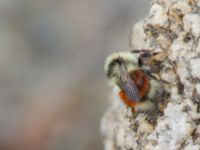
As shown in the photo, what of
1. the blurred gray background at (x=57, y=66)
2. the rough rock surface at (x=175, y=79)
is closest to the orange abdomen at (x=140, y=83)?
the rough rock surface at (x=175, y=79)

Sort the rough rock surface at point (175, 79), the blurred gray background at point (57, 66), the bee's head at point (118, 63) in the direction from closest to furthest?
the rough rock surface at point (175, 79), the bee's head at point (118, 63), the blurred gray background at point (57, 66)

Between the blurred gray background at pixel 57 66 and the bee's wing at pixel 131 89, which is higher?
the blurred gray background at pixel 57 66

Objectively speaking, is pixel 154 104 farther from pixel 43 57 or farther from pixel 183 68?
pixel 43 57

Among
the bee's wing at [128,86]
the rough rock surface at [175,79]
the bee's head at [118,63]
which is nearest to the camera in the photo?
the rough rock surface at [175,79]

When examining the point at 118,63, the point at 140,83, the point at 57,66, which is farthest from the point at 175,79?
the point at 57,66

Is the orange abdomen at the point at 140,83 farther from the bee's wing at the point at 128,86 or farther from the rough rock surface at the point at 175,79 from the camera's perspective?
the rough rock surface at the point at 175,79

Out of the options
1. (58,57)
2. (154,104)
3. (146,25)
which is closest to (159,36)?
(146,25)

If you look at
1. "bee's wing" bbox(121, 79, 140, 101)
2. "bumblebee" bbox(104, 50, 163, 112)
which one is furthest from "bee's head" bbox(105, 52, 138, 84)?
"bee's wing" bbox(121, 79, 140, 101)

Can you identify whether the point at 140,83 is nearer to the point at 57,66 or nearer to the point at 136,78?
the point at 136,78
